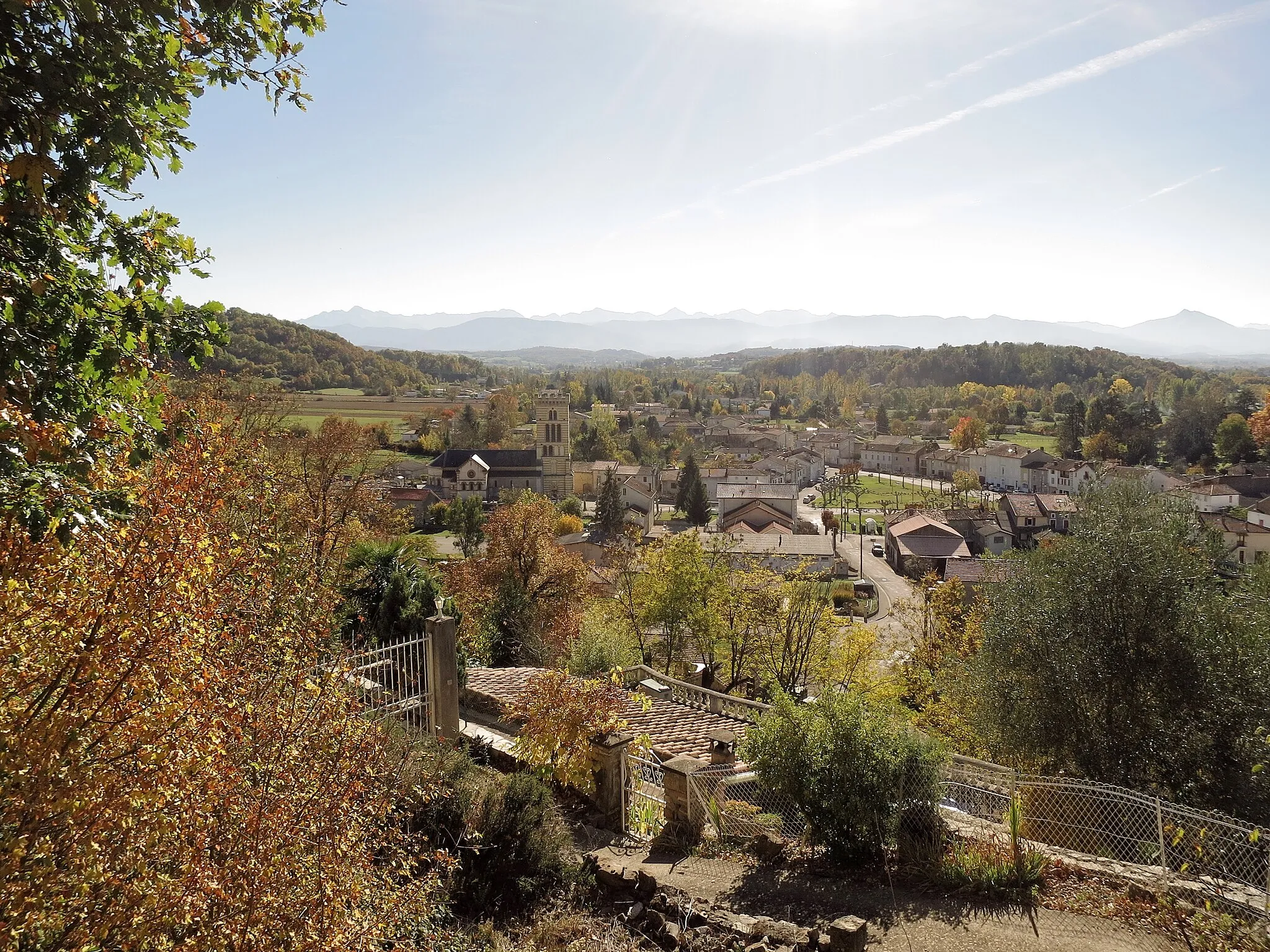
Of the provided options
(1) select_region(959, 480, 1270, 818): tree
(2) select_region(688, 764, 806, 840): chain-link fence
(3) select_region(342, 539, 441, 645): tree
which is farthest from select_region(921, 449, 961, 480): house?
(2) select_region(688, 764, 806, 840): chain-link fence

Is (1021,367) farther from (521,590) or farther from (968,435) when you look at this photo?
(521,590)

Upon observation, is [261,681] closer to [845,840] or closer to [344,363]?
[845,840]

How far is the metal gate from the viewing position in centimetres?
810

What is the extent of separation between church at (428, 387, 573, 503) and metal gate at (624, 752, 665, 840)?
58.2 metres

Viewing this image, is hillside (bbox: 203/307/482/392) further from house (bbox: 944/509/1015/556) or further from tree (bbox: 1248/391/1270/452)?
tree (bbox: 1248/391/1270/452)

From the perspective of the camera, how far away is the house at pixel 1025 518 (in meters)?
58.9

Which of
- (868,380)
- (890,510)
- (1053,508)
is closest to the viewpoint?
(1053,508)

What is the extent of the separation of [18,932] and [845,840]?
615 cm

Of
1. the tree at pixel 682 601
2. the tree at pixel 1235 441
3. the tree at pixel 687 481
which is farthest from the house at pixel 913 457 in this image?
the tree at pixel 682 601

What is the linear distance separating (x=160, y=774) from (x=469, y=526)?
4209cm

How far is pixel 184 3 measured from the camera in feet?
12.7

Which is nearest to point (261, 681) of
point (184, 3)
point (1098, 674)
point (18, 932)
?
point (18, 932)

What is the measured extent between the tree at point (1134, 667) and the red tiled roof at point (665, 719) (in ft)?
15.0

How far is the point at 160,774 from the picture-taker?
3510 mm
